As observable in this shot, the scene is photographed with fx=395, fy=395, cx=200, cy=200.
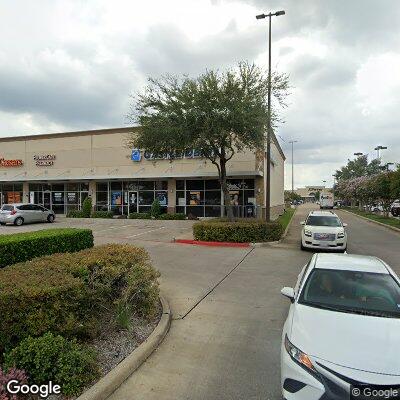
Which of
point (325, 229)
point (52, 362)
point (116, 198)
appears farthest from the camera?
point (116, 198)

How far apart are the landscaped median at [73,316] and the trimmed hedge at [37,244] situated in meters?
2.30

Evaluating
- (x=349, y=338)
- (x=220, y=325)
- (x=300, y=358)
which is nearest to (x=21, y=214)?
(x=220, y=325)

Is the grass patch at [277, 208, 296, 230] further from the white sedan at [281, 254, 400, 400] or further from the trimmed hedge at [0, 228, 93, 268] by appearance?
the white sedan at [281, 254, 400, 400]

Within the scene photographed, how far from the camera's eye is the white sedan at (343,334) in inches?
136

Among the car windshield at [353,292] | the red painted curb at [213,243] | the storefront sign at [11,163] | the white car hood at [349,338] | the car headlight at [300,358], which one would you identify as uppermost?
the storefront sign at [11,163]

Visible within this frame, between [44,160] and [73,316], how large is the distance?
31799mm

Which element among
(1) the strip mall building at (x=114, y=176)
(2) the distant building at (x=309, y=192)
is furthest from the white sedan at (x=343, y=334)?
(2) the distant building at (x=309, y=192)

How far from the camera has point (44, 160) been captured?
1337 inches

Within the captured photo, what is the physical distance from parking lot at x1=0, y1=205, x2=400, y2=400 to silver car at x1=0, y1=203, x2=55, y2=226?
1553cm

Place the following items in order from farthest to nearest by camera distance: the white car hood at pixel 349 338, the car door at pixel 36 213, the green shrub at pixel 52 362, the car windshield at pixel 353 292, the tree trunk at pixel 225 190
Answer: the car door at pixel 36 213
the tree trunk at pixel 225 190
the car windshield at pixel 353 292
the green shrub at pixel 52 362
the white car hood at pixel 349 338

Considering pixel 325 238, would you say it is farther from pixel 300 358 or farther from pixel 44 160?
pixel 44 160

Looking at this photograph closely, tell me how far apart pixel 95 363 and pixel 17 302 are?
1.14 metres

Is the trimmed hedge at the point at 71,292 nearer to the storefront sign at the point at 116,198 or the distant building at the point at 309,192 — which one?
the storefront sign at the point at 116,198

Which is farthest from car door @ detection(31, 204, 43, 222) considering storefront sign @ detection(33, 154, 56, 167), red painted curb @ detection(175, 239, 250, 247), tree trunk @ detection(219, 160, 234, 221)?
tree trunk @ detection(219, 160, 234, 221)
